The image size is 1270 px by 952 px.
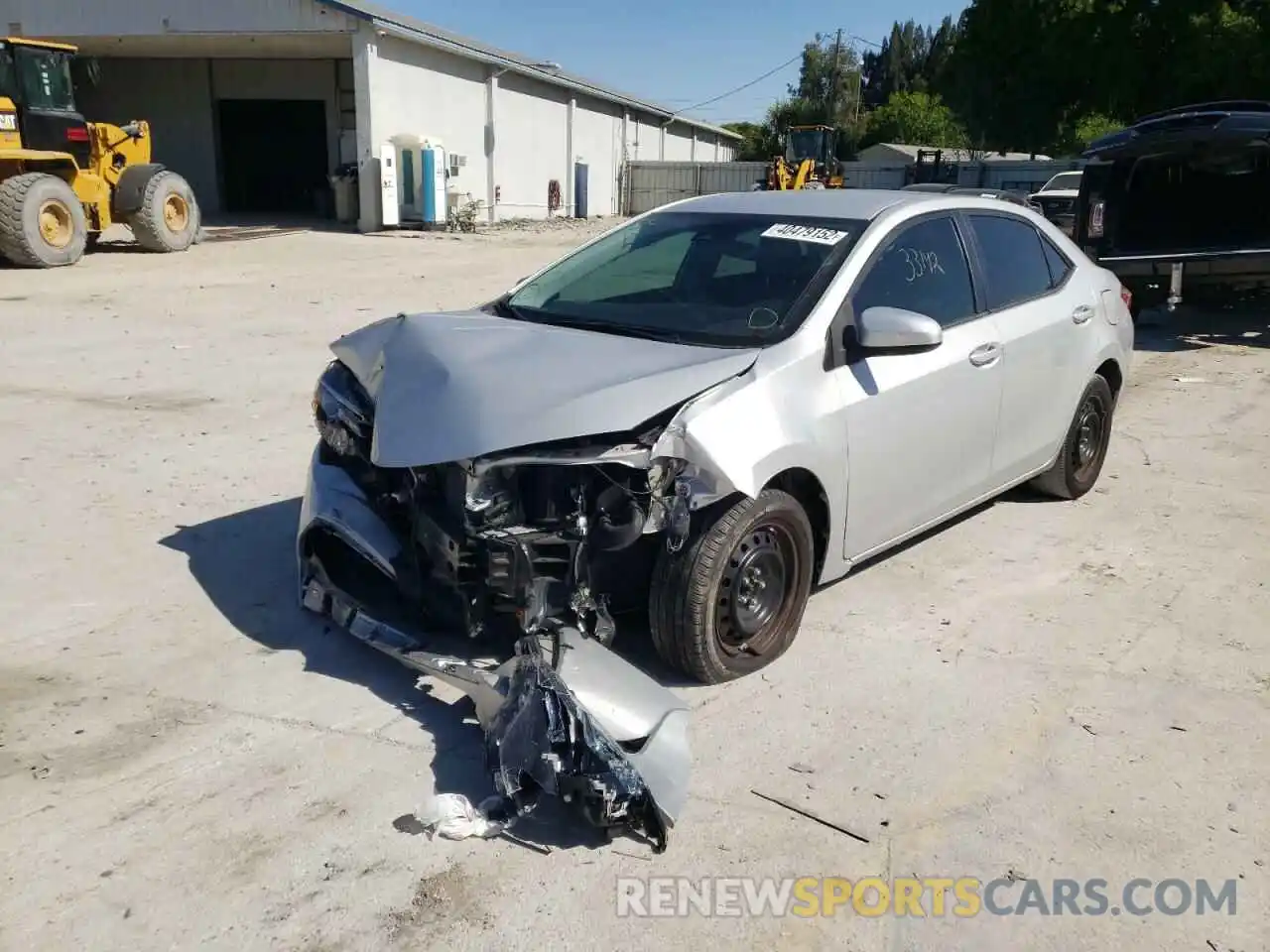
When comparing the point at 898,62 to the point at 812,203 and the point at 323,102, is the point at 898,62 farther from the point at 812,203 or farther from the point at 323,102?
the point at 812,203

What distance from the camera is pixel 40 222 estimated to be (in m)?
15.6

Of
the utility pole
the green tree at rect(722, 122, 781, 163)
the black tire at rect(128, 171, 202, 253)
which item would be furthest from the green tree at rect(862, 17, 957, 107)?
the black tire at rect(128, 171, 202, 253)

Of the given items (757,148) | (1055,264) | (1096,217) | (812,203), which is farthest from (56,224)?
(757,148)

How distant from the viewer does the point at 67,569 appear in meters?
4.84

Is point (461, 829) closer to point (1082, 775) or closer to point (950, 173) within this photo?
point (1082, 775)

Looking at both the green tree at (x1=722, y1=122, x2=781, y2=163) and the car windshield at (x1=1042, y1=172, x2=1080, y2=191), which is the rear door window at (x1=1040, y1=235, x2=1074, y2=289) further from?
the green tree at (x1=722, y1=122, x2=781, y2=163)

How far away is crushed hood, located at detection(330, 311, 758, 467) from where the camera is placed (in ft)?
11.4

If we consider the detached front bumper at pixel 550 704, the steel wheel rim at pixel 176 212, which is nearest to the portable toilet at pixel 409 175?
the steel wheel rim at pixel 176 212

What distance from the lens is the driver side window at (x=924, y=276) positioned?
4434mm

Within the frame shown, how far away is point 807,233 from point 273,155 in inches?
1195

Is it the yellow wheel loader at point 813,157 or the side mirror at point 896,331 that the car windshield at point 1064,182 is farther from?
the side mirror at point 896,331

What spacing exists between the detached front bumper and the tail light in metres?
9.94

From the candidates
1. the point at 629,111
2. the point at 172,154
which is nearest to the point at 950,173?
the point at 629,111

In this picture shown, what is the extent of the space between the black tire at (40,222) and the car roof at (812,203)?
13.3 meters
